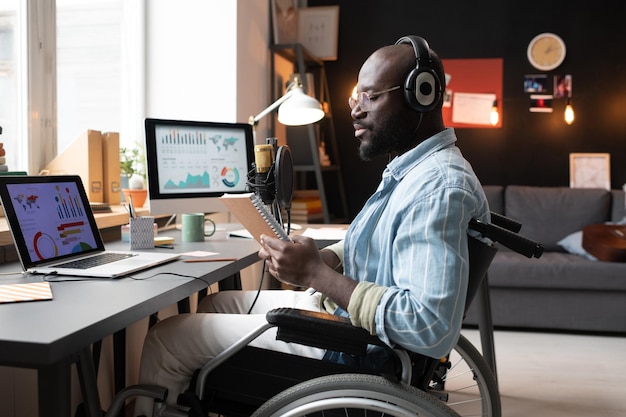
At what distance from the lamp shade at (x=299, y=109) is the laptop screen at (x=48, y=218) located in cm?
123

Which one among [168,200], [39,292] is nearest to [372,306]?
[39,292]

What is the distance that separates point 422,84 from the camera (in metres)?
1.32

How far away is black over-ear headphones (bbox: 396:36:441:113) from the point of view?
1.32m

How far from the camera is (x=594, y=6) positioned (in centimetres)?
467

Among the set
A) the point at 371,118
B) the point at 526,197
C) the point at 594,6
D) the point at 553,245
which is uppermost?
the point at 594,6

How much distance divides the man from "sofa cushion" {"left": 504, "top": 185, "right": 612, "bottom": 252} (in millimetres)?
3064

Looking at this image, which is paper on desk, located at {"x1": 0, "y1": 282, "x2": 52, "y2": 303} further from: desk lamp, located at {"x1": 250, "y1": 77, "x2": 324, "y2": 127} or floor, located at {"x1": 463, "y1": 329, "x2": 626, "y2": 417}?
floor, located at {"x1": 463, "y1": 329, "x2": 626, "y2": 417}

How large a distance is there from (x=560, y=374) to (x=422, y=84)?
2.16 metres

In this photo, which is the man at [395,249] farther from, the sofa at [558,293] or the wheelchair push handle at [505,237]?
the sofa at [558,293]

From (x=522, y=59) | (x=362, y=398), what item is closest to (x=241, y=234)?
(x=362, y=398)

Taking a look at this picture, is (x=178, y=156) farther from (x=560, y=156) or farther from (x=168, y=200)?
(x=560, y=156)

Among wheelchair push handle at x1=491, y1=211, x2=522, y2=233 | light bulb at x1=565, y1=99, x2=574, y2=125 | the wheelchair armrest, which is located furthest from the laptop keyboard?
light bulb at x1=565, y1=99, x2=574, y2=125

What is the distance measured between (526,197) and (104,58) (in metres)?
2.86

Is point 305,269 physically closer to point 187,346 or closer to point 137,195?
point 187,346
